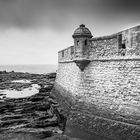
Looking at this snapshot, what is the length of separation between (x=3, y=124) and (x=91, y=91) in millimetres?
6412

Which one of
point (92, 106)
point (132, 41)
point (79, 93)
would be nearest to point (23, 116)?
point (79, 93)

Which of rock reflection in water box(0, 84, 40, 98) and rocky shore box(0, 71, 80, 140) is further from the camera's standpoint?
rock reflection in water box(0, 84, 40, 98)

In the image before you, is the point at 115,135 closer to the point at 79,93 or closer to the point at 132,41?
the point at 79,93

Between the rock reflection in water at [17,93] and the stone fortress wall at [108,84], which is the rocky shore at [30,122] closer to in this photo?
the stone fortress wall at [108,84]

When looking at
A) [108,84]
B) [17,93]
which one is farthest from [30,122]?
[17,93]

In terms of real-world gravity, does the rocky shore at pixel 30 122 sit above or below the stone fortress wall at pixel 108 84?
below

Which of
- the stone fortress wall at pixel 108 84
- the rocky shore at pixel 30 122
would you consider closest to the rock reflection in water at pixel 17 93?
the rocky shore at pixel 30 122

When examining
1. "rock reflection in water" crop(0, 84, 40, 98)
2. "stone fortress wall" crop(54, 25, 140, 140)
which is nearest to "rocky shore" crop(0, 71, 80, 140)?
"stone fortress wall" crop(54, 25, 140, 140)

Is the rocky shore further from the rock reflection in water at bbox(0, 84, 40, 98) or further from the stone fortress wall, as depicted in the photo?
the rock reflection in water at bbox(0, 84, 40, 98)

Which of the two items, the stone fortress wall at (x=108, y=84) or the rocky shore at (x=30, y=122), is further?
the rocky shore at (x=30, y=122)

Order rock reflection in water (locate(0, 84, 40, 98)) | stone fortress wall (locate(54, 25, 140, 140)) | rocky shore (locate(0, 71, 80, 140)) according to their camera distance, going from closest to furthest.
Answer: stone fortress wall (locate(54, 25, 140, 140)), rocky shore (locate(0, 71, 80, 140)), rock reflection in water (locate(0, 84, 40, 98))

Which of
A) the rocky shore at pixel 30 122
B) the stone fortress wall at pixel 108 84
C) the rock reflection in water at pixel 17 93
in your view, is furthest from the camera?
the rock reflection in water at pixel 17 93

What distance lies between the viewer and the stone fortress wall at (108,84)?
9266mm

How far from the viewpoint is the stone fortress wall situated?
9.27 m
